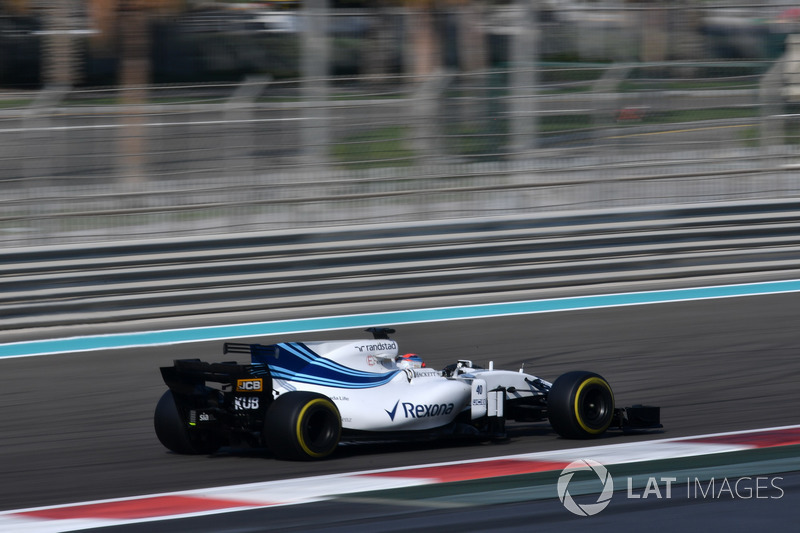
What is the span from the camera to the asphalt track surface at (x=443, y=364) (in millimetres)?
5523

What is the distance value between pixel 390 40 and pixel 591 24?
2.64 metres

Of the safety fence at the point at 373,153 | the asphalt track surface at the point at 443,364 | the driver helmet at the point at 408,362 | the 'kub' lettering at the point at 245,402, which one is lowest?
the asphalt track surface at the point at 443,364

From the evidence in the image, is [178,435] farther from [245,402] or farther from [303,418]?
[303,418]

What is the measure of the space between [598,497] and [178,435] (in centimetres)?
236

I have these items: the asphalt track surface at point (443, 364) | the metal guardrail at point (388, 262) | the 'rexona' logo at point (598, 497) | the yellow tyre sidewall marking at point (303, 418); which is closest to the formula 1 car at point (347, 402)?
the yellow tyre sidewall marking at point (303, 418)

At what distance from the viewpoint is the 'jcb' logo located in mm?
5449

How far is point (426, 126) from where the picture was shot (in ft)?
39.0

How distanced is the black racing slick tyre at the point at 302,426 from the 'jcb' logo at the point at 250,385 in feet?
0.37

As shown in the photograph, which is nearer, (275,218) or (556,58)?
(275,218)

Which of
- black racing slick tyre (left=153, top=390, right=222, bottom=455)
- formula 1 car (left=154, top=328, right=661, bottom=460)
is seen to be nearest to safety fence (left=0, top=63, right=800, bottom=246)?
black racing slick tyre (left=153, top=390, right=222, bottom=455)

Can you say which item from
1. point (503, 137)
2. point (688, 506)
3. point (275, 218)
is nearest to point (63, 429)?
point (688, 506)

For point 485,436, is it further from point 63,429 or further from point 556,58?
point 556,58

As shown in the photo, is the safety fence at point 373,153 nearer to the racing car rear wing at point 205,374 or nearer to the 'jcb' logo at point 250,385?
the racing car rear wing at point 205,374

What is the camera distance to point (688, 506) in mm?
4328
